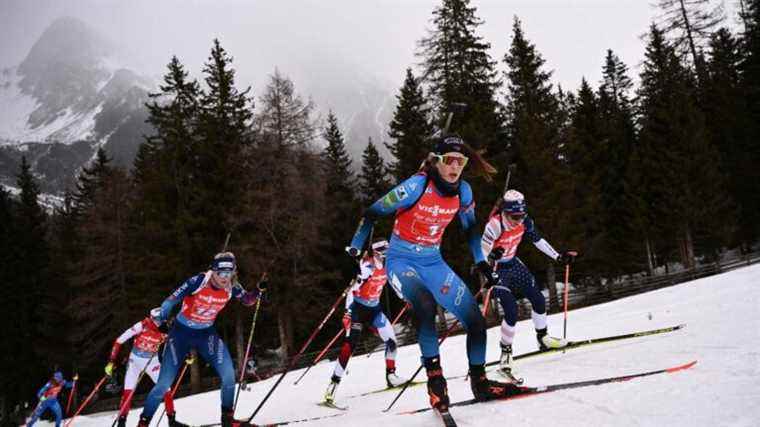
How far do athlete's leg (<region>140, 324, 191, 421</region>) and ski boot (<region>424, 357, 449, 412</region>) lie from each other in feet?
13.0

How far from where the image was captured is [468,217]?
15.0ft

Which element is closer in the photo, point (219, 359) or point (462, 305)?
point (462, 305)

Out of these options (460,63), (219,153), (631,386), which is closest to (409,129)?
(460,63)

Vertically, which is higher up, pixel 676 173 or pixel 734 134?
pixel 734 134

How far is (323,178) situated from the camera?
2578 cm

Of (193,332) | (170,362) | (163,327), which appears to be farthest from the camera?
(193,332)

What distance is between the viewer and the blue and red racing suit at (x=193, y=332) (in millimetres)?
6172

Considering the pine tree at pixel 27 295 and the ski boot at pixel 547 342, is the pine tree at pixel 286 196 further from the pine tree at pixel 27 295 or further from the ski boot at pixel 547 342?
the pine tree at pixel 27 295

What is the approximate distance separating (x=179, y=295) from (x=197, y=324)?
0.50m

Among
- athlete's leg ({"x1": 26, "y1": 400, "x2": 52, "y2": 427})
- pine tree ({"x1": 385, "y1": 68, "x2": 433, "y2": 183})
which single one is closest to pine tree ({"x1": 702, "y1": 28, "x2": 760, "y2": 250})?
pine tree ({"x1": 385, "y1": 68, "x2": 433, "y2": 183})

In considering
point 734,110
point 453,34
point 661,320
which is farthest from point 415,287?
point 734,110

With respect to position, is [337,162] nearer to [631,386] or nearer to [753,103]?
[753,103]

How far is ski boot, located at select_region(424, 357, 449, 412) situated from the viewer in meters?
3.76

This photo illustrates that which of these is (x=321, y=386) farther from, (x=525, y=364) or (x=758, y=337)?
(x=758, y=337)
